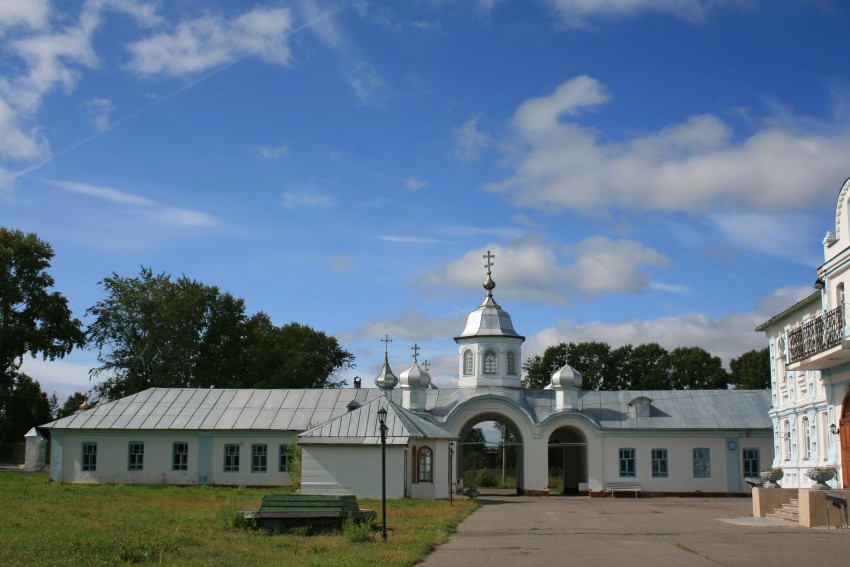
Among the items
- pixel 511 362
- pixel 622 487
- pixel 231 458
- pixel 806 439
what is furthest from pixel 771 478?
A: pixel 231 458

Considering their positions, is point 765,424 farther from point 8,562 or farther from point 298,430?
point 8,562

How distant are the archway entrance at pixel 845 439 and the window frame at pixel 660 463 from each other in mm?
16357

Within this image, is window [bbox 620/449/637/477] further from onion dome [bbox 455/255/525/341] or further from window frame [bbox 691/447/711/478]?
onion dome [bbox 455/255/525/341]

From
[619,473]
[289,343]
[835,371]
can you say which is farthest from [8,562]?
[289,343]

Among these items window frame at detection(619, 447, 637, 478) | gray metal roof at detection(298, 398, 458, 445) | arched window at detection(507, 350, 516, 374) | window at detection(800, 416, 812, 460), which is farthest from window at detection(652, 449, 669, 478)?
window at detection(800, 416, 812, 460)

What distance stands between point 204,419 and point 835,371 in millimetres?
26766

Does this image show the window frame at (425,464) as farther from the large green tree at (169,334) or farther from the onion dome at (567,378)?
the large green tree at (169,334)

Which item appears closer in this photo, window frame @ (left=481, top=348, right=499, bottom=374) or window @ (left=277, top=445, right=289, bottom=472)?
window @ (left=277, top=445, right=289, bottom=472)

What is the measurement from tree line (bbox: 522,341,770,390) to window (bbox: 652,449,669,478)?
90.9 feet

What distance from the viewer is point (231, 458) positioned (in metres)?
40.5

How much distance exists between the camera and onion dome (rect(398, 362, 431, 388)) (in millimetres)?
41562

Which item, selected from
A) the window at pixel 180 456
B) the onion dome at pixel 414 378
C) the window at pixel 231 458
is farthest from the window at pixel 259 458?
the onion dome at pixel 414 378

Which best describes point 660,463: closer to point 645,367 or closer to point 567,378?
point 567,378

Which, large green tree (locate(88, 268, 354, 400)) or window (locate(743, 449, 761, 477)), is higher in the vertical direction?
large green tree (locate(88, 268, 354, 400))
